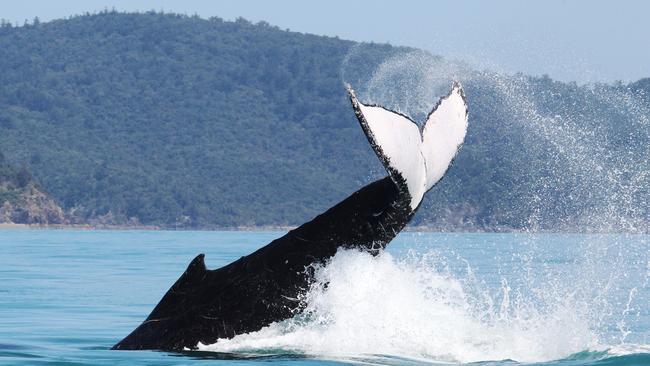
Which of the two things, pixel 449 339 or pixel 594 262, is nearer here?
pixel 449 339

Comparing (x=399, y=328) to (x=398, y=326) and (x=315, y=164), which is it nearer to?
(x=398, y=326)

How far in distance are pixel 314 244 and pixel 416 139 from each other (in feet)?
5.50

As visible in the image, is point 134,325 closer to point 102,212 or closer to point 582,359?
point 582,359

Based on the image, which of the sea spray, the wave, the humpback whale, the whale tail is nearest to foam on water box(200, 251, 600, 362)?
the wave

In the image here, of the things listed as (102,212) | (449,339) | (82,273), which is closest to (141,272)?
(82,273)

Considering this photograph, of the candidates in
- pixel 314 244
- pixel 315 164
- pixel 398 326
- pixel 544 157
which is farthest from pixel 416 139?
pixel 315 164

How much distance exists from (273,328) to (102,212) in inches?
5745

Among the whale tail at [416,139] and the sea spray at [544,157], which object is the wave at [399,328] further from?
the sea spray at [544,157]

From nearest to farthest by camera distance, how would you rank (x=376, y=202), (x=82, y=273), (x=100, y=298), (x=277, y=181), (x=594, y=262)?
(x=376, y=202) < (x=100, y=298) < (x=82, y=273) < (x=594, y=262) < (x=277, y=181)

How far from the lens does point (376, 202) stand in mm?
9523

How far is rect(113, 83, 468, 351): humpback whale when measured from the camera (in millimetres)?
8523

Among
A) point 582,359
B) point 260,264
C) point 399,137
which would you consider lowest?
point 582,359

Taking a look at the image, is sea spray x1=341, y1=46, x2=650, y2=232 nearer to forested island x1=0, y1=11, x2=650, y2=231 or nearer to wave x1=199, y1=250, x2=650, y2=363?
forested island x1=0, y1=11, x2=650, y2=231

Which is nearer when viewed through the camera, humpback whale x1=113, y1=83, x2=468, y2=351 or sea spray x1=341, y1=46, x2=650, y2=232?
humpback whale x1=113, y1=83, x2=468, y2=351
